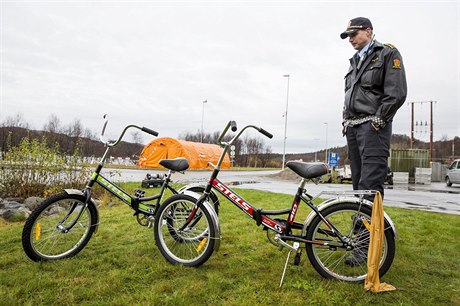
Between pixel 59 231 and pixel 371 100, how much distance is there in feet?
11.2

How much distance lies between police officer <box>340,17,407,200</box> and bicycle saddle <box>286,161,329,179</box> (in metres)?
0.51

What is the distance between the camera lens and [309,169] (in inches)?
114

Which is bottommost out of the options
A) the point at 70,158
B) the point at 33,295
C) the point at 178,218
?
the point at 33,295

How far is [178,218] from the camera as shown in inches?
132

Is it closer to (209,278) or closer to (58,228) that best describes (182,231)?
(209,278)

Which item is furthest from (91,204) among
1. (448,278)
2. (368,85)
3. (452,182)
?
(452,182)

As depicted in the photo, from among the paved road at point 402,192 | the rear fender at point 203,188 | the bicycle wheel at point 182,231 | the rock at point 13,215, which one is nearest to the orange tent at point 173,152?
the paved road at point 402,192

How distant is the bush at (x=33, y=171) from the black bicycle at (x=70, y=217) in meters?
4.88

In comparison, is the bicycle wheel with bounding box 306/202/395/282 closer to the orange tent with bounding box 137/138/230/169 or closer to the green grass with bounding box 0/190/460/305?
the green grass with bounding box 0/190/460/305

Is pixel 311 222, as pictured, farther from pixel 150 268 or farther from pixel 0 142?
pixel 0 142

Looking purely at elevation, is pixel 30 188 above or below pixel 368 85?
below

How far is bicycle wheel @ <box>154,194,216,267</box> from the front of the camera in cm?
310

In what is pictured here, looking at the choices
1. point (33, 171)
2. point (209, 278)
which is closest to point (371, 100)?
point (209, 278)

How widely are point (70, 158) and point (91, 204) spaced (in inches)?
221
